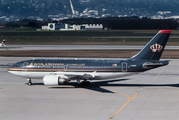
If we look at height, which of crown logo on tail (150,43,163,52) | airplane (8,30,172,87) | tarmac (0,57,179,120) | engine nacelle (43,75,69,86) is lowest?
tarmac (0,57,179,120)

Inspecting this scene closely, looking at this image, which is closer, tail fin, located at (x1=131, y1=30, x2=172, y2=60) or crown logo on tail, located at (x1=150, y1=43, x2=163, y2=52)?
tail fin, located at (x1=131, y1=30, x2=172, y2=60)

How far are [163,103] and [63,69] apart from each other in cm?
1554

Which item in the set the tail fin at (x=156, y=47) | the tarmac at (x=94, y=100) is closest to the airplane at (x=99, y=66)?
the tail fin at (x=156, y=47)

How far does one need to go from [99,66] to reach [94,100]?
808 cm

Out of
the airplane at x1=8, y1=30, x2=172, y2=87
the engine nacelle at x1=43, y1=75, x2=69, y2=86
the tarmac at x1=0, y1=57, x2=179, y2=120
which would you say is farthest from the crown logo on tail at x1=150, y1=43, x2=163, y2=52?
the engine nacelle at x1=43, y1=75, x2=69, y2=86

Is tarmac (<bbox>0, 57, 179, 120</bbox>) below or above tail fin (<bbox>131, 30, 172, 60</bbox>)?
below

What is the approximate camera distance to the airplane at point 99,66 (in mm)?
40188

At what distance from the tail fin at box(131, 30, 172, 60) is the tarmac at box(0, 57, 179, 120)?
4.69 meters

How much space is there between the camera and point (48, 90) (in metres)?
39.9

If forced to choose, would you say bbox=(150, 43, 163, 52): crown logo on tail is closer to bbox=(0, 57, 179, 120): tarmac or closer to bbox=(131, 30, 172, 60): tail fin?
bbox=(131, 30, 172, 60): tail fin

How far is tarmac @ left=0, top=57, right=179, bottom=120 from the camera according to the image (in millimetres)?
28219

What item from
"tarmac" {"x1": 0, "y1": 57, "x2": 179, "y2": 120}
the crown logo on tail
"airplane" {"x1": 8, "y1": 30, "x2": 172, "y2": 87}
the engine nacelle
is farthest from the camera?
the crown logo on tail

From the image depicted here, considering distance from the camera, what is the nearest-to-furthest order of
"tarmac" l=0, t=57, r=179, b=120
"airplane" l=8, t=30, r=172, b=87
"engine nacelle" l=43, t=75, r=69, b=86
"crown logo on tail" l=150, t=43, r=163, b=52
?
"tarmac" l=0, t=57, r=179, b=120, "engine nacelle" l=43, t=75, r=69, b=86, "airplane" l=8, t=30, r=172, b=87, "crown logo on tail" l=150, t=43, r=163, b=52

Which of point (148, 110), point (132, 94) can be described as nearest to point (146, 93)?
point (132, 94)
